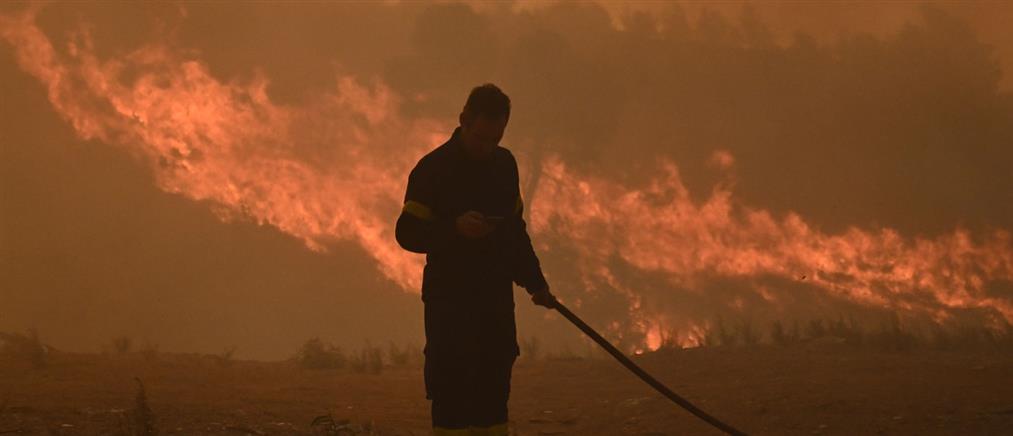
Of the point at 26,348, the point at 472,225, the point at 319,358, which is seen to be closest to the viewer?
the point at 472,225

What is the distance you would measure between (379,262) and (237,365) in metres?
123

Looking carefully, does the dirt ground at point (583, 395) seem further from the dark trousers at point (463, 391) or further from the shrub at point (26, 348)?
the dark trousers at point (463, 391)

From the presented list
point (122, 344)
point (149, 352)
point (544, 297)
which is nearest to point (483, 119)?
point (544, 297)

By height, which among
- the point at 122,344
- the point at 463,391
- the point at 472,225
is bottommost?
the point at 463,391

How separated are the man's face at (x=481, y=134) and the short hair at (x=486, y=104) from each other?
3cm

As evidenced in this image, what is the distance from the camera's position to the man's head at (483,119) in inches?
209

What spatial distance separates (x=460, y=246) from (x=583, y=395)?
772cm

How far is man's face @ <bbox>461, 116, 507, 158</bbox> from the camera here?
534cm

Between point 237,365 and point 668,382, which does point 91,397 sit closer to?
point 237,365

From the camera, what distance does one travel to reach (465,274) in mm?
5371

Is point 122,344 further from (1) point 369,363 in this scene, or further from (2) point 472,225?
(2) point 472,225

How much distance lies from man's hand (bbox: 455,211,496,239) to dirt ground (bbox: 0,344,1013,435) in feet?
13.8

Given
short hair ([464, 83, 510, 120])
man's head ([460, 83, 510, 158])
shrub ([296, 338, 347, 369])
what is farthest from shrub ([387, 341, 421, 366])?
short hair ([464, 83, 510, 120])

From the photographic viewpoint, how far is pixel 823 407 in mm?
10109
